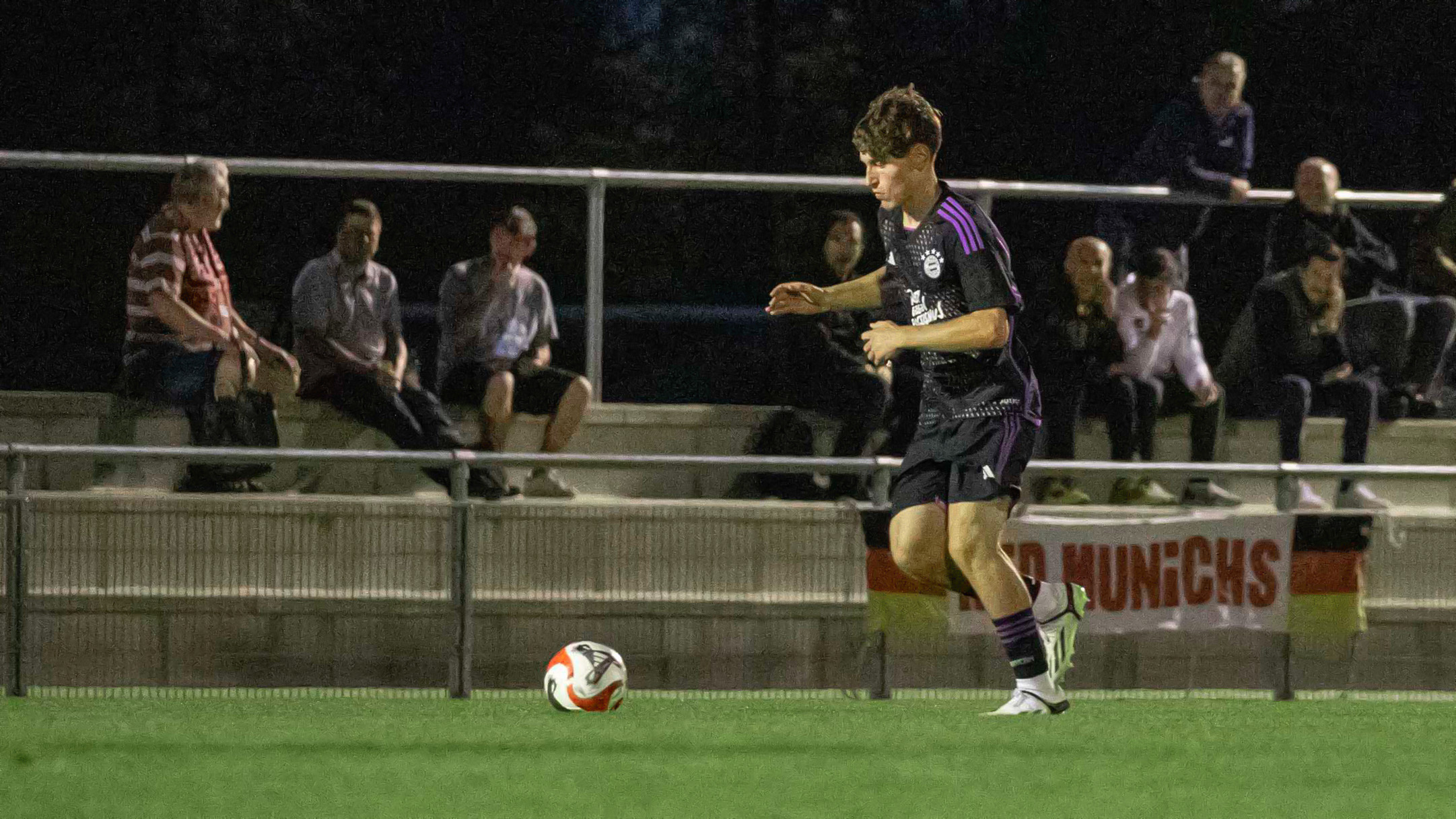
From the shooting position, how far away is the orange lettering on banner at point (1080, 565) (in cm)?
923

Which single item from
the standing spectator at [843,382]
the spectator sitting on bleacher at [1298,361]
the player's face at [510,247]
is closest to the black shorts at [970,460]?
the standing spectator at [843,382]

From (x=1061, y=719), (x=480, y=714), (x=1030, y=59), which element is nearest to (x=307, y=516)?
(x=480, y=714)

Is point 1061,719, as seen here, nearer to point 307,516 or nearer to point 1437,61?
point 307,516

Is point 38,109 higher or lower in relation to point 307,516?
higher

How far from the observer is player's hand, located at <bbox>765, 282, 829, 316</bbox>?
275 inches

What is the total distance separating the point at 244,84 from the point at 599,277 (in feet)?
18.8

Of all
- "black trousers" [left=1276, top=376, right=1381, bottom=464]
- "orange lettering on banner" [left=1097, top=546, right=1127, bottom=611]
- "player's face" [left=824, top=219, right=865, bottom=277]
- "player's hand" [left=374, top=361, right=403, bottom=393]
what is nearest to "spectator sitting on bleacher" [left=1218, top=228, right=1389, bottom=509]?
"black trousers" [left=1276, top=376, right=1381, bottom=464]

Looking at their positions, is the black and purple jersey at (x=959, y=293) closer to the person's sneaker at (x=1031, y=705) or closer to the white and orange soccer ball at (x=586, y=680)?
the person's sneaker at (x=1031, y=705)

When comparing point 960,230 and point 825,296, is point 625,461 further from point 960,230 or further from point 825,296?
point 960,230

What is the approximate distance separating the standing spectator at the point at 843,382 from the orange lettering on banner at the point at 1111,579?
1449 mm

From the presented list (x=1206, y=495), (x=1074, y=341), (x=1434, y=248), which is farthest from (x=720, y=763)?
(x=1434, y=248)

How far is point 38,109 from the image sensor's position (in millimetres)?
15055

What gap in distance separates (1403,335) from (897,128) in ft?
18.8

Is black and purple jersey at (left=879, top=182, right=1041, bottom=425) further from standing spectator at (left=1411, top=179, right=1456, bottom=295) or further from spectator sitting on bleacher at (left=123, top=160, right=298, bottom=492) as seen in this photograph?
standing spectator at (left=1411, top=179, right=1456, bottom=295)
